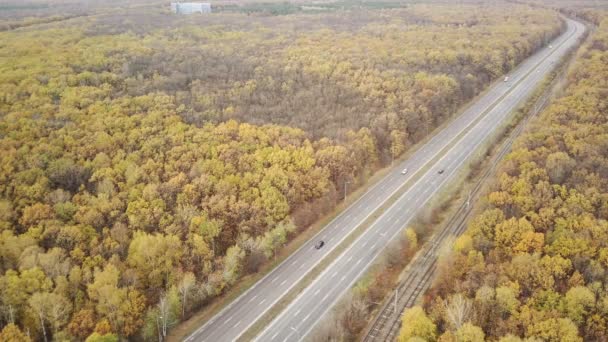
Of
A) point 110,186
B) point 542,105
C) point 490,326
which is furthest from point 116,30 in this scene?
point 490,326

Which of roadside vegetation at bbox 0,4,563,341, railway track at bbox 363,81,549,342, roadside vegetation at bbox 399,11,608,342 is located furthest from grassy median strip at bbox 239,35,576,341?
roadside vegetation at bbox 399,11,608,342

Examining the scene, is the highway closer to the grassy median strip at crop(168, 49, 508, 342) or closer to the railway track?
the grassy median strip at crop(168, 49, 508, 342)

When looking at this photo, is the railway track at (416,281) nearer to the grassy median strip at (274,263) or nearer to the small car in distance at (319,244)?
the small car in distance at (319,244)

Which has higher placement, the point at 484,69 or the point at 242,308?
the point at 484,69

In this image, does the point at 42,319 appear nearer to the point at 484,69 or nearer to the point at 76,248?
the point at 76,248

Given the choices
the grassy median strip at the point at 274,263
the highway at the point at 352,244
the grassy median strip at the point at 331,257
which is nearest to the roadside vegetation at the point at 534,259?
the highway at the point at 352,244

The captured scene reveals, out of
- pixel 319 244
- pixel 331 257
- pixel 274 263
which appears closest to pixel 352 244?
pixel 331 257
